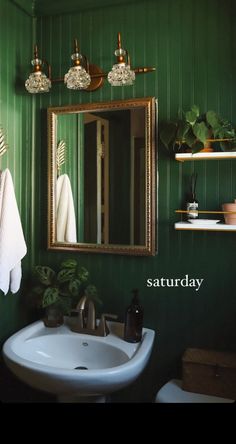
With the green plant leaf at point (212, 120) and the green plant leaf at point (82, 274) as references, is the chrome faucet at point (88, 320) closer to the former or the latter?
the green plant leaf at point (82, 274)

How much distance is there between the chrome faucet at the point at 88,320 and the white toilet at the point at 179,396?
39 centimetres

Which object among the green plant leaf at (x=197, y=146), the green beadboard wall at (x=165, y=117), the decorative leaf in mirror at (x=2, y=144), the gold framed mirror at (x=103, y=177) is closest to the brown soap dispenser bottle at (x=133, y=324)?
the green beadboard wall at (x=165, y=117)

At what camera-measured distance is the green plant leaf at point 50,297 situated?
1812 mm

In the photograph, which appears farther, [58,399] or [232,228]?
[58,399]

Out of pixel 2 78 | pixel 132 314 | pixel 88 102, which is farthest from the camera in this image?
pixel 88 102

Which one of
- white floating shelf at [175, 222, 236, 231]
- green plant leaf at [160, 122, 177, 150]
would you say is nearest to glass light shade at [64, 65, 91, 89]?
green plant leaf at [160, 122, 177, 150]

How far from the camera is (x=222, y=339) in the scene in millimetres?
1759

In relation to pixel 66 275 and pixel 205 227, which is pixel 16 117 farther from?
pixel 205 227

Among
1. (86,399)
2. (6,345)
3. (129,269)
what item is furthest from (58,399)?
(129,269)

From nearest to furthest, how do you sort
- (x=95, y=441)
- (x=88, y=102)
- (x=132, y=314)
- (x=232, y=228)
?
(x=95, y=441) → (x=232, y=228) → (x=132, y=314) → (x=88, y=102)

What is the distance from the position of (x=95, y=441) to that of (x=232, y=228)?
45.7 inches

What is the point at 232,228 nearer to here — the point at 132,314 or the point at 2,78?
the point at 132,314

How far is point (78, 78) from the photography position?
1.76 m

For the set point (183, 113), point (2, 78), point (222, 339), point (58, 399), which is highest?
point (2, 78)
